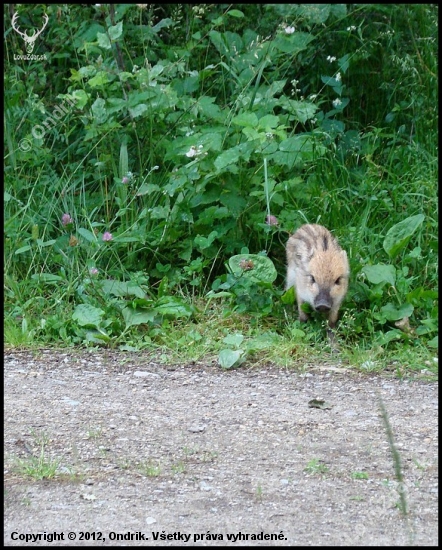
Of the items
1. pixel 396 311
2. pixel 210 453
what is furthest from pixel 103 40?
pixel 210 453

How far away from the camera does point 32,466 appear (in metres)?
4.46

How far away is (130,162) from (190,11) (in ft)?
5.66

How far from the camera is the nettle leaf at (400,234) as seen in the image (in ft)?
22.4

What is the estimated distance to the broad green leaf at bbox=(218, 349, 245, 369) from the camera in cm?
616

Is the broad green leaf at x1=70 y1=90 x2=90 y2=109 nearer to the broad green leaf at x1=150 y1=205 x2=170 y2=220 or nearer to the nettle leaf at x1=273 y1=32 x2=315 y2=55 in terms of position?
the broad green leaf at x1=150 y1=205 x2=170 y2=220

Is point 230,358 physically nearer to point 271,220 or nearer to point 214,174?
point 271,220

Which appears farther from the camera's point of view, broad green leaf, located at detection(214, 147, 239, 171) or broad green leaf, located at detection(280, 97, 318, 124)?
broad green leaf, located at detection(280, 97, 318, 124)

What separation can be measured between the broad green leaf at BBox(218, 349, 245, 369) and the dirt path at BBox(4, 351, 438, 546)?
0.27ft

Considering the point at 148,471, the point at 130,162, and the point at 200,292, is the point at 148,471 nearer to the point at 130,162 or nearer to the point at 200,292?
the point at 200,292

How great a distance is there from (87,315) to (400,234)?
2369 mm

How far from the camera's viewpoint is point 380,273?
6.65 metres

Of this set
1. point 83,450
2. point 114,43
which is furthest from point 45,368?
point 114,43

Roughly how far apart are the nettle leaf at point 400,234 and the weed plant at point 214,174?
1 centimetres

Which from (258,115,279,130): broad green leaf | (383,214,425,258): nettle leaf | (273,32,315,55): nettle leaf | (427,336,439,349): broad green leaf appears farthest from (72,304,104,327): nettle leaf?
(273,32,315,55): nettle leaf
